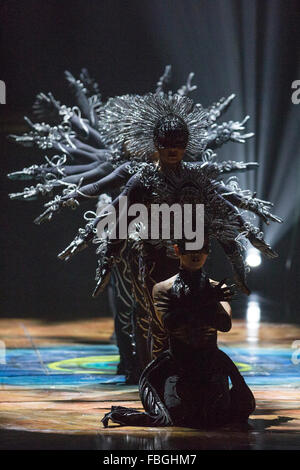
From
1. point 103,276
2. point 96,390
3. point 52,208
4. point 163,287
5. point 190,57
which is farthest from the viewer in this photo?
point 190,57

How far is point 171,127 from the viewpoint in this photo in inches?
182

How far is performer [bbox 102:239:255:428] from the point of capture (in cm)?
402

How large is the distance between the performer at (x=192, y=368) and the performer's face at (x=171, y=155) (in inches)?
26.1

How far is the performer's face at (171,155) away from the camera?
183 inches

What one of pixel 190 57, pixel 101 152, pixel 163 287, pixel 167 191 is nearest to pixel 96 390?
pixel 163 287

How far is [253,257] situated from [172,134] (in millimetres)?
5063

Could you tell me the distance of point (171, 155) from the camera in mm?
4656

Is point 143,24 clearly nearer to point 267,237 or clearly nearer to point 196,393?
point 267,237

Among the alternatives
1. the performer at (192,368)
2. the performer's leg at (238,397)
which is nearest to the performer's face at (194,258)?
the performer at (192,368)

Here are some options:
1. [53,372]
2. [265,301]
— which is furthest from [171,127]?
[265,301]

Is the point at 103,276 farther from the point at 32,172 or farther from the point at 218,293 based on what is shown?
the point at 32,172

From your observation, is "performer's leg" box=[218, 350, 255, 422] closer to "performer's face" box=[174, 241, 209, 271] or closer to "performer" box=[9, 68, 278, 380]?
"performer's face" box=[174, 241, 209, 271]

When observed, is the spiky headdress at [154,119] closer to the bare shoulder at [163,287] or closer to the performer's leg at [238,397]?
the bare shoulder at [163,287]
